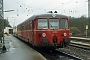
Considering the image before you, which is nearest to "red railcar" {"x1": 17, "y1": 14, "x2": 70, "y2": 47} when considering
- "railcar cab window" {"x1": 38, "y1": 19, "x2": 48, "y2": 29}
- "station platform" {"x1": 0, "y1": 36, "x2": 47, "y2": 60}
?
"railcar cab window" {"x1": 38, "y1": 19, "x2": 48, "y2": 29}

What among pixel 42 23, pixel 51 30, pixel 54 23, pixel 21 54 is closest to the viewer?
pixel 21 54

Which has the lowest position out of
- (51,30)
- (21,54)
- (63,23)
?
(21,54)

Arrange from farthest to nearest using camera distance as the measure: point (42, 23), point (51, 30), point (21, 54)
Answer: point (42, 23), point (51, 30), point (21, 54)

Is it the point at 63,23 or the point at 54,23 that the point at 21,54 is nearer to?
the point at 54,23

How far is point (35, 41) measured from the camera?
1652 cm

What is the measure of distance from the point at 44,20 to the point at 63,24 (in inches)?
59.7

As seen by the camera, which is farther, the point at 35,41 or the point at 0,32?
the point at 0,32

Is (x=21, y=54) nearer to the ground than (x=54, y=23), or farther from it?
nearer to the ground

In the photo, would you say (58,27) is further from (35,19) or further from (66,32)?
(35,19)

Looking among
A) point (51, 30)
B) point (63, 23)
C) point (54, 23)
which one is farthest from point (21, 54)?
point (63, 23)

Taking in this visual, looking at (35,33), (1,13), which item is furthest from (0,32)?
(35,33)

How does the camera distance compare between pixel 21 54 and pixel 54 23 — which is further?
pixel 54 23

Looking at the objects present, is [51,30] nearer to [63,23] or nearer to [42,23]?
[42,23]

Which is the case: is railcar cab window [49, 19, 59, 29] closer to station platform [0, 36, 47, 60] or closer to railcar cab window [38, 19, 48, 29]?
railcar cab window [38, 19, 48, 29]
